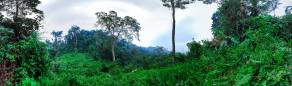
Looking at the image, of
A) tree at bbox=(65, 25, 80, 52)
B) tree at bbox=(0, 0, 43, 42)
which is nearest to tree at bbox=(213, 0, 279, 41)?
tree at bbox=(0, 0, 43, 42)

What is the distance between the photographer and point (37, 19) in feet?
156

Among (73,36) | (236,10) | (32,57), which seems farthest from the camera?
(73,36)

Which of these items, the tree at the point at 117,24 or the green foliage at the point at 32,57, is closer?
the green foliage at the point at 32,57

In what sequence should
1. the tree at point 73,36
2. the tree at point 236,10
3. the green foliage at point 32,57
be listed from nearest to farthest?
the green foliage at point 32,57 → the tree at point 236,10 → the tree at point 73,36

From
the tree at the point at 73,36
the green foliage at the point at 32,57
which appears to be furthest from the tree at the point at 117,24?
the green foliage at the point at 32,57

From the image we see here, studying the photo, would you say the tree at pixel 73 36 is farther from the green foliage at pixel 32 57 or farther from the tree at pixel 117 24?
the green foliage at pixel 32 57

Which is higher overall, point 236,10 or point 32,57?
point 236,10

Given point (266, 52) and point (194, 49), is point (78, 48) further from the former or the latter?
point (266, 52)

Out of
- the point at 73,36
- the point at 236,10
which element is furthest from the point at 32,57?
the point at 73,36

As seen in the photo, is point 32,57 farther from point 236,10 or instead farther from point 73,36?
point 73,36

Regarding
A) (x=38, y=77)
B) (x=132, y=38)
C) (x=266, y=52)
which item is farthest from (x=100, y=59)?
(x=266, y=52)

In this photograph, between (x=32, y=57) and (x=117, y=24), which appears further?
(x=117, y=24)

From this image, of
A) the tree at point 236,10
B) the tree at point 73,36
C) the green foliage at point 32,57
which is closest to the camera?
the green foliage at point 32,57

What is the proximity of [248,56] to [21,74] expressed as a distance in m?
5.86
